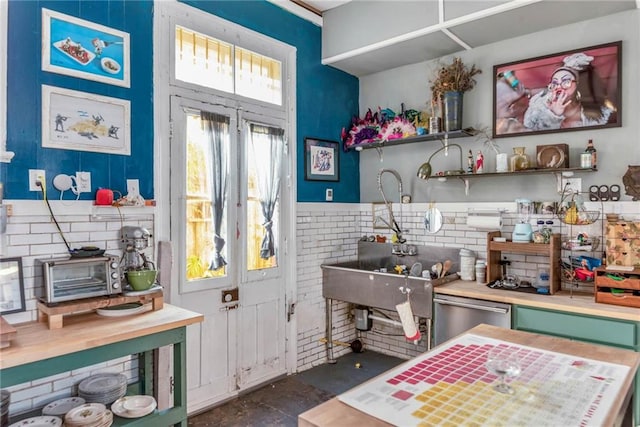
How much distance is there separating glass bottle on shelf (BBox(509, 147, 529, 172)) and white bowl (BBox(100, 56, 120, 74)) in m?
3.08

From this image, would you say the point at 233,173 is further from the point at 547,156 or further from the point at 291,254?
the point at 547,156

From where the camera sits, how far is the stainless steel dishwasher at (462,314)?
2.97 metres

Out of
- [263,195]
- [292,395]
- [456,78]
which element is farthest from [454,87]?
[292,395]

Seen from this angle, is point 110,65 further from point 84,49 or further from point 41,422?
point 41,422

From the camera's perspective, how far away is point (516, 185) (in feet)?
11.7

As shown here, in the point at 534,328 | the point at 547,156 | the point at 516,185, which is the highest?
the point at 547,156

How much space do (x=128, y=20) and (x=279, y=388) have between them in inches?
121

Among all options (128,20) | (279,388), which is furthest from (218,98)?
(279,388)

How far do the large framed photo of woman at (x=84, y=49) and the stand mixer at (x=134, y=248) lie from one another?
3.21 feet

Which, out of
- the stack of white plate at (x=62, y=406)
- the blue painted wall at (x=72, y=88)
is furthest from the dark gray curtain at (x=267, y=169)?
the stack of white plate at (x=62, y=406)

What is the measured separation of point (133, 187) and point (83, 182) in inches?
12.2

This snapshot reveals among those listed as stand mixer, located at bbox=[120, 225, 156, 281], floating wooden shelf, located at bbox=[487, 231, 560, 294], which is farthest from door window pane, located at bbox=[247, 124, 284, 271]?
floating wooden shelf, located at bbox=[487, 231, 560, 294]

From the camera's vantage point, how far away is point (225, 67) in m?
3.35

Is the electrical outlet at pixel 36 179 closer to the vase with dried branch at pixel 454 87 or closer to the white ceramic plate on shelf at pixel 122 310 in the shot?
the white ceramic plate on shelf at pixel 122 310
